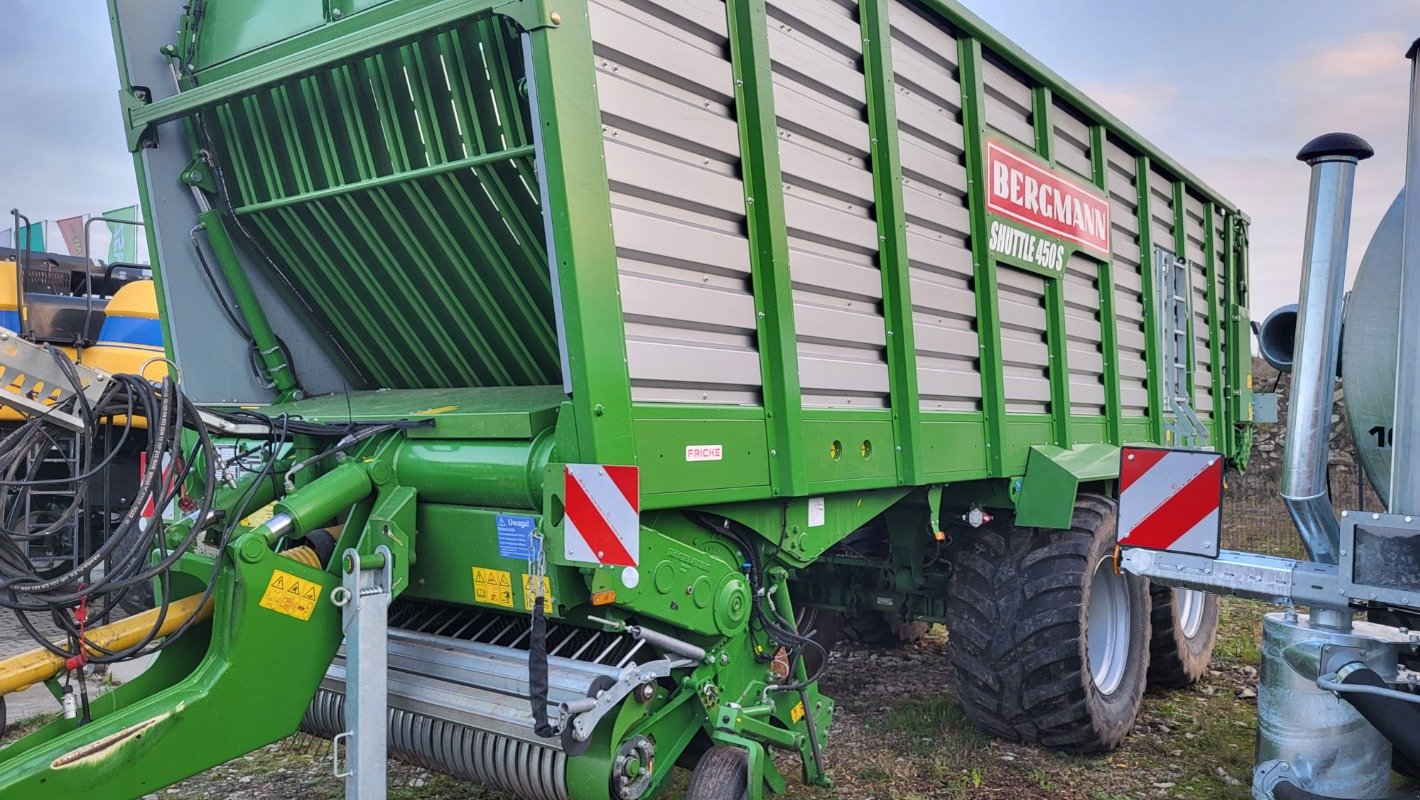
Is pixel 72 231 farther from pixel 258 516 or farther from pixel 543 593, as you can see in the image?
pixel 543 593

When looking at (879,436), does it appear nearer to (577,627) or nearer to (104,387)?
(577,627)

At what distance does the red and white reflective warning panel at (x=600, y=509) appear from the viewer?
2.45 metres

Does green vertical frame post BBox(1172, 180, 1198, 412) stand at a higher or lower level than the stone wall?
higher

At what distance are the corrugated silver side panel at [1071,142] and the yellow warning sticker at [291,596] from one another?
373cm

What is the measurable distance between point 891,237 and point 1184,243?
11.4 ft

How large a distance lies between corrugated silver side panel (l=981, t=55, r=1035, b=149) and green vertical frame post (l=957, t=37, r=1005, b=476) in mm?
120

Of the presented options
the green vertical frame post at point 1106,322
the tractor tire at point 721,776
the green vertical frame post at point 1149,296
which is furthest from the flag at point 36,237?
the green vertical frame post at point 1149,296

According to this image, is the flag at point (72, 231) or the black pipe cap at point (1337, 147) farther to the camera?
the flag at point (72, 231)

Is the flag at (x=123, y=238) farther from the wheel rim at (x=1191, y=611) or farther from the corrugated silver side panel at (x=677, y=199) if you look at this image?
the wheel rim at (x=1191, y=611)

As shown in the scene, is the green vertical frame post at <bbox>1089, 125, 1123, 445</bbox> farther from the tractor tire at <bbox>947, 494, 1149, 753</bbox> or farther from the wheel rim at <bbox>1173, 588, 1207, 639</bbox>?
the wheel rim at <bbox>1173, 588, 1207, 639</bbox>

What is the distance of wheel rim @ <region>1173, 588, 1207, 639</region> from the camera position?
5742mm

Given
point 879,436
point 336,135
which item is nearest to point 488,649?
point 879,436

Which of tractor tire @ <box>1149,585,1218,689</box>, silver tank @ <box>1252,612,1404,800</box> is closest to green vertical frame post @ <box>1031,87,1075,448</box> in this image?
tractor tire @ <box>1149,585,1218,689</box>

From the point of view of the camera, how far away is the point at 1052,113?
4.71 metres
